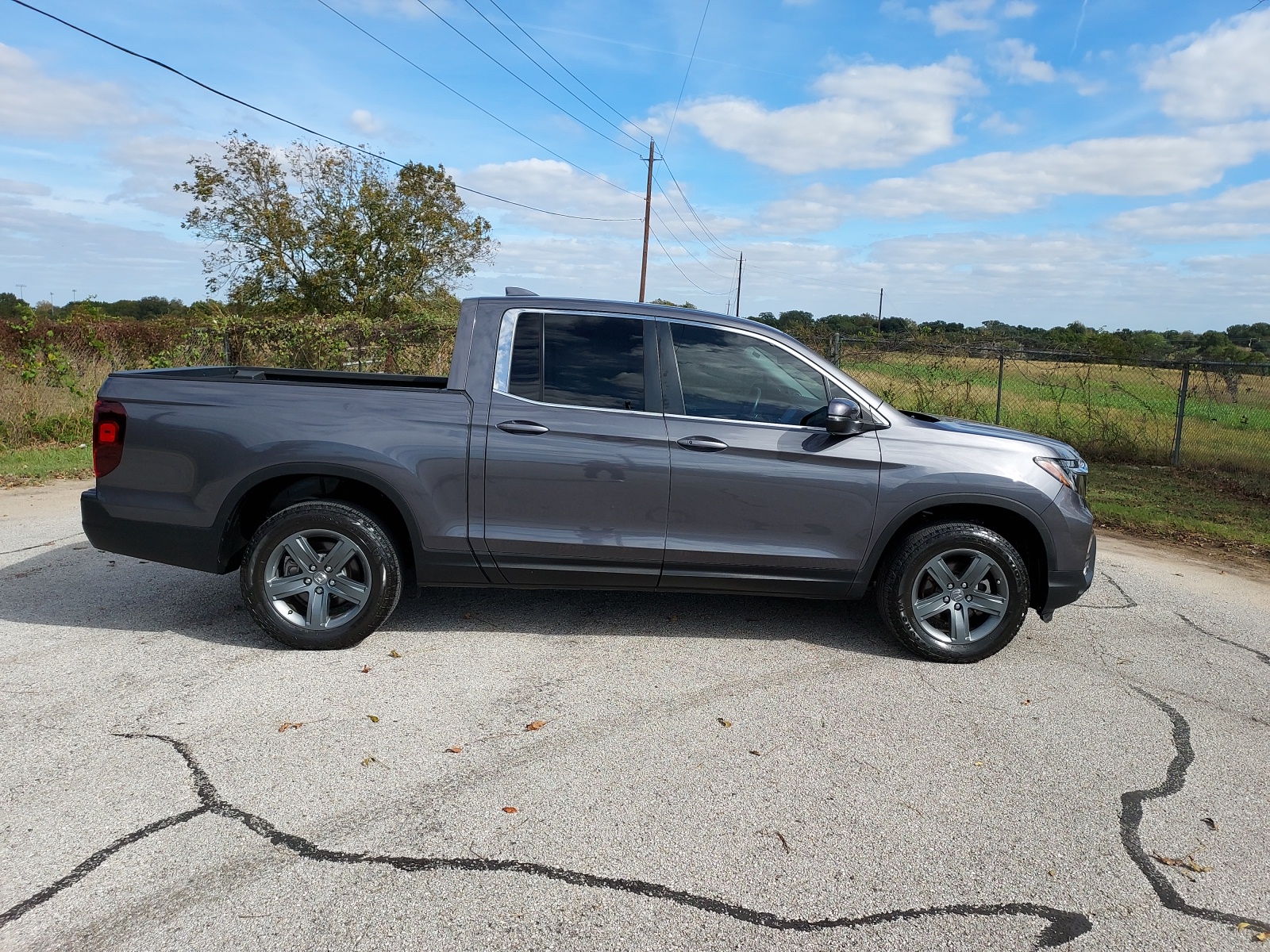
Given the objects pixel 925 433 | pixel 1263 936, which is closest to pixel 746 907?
pixel 1263 936

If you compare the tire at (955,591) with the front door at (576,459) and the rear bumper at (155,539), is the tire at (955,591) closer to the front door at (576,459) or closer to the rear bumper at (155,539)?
the front door at (576,459)

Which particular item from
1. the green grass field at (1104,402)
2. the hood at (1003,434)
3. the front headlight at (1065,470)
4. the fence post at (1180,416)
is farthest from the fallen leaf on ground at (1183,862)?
the fence post at (1180,416)

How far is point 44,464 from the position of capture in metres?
10.3

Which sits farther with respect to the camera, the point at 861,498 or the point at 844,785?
the point at 861,498

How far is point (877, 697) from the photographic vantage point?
13.9 feet

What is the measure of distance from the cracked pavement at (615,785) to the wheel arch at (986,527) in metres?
0.47

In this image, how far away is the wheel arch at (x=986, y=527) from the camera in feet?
15.2

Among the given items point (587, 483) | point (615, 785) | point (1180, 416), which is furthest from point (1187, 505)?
point (615, 785)

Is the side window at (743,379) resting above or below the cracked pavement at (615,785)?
above

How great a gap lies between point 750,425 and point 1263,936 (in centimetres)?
291

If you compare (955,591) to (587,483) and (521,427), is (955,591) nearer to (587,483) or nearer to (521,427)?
(587,483)

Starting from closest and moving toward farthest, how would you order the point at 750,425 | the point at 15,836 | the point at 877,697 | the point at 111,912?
the point at 111,912 → the point at 15,836 → the point at 877,697 → the point at 750,425

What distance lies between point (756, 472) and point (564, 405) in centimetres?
109

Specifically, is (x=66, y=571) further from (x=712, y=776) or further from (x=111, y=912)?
(x=712, y=776)
